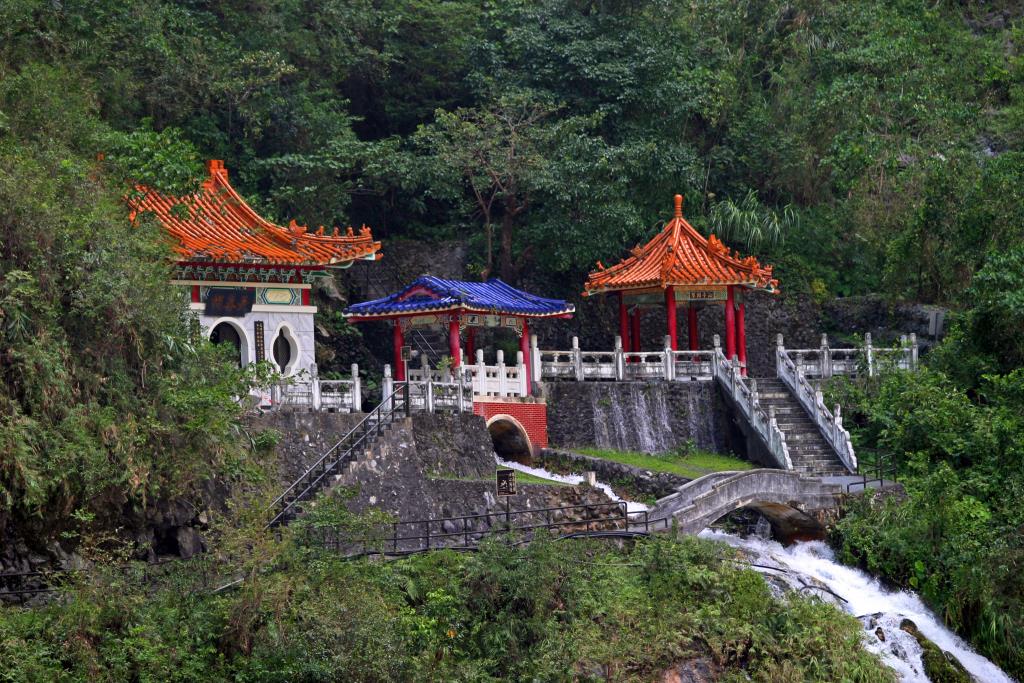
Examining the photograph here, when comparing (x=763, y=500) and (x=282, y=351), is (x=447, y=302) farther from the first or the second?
(x=763, y=500)

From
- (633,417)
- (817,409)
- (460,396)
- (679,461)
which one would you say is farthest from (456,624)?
(817,409)

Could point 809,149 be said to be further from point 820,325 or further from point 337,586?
point 337,586

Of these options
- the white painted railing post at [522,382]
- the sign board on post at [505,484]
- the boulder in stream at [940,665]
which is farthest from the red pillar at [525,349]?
the boulder in stream at [940,665]

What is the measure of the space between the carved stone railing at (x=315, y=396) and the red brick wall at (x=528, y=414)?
16.0 feet

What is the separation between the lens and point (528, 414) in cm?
3812

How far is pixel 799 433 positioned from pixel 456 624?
14.0 meters

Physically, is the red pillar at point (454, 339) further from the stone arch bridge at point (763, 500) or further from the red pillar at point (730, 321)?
the red pillar at point (730, 321)

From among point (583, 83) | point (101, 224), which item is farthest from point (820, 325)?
point (101, 224)

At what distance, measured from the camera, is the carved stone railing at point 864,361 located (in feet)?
131

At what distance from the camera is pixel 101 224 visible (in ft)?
91.3

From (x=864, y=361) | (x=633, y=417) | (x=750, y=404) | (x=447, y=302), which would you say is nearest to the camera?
(x=447, y=302)

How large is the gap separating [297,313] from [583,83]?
15.1 meters

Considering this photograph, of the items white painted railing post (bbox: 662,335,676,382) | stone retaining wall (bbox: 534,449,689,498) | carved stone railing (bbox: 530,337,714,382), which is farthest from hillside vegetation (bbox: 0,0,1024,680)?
white painted railing post (bbox: 662,335,676,382)

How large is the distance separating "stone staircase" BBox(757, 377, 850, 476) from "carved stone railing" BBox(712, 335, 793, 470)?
9.7 inches
